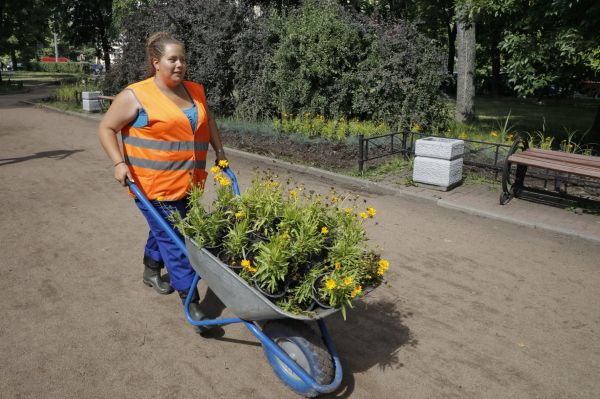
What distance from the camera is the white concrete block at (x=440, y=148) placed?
689 cm

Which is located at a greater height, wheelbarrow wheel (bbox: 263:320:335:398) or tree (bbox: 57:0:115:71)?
tree (bbox: 57:0:115:71)

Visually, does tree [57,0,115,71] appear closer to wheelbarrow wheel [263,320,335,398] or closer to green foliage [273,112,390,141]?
green foliage [273,112,390,141]

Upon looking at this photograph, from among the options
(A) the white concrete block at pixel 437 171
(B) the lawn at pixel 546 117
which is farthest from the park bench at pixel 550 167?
(B) the lawn at pixel 546 117

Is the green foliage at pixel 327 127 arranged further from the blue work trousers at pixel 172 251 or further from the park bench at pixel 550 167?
the blue work trousers at pixel 172 251

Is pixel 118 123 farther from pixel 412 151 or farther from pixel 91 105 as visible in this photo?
pixel 91 105

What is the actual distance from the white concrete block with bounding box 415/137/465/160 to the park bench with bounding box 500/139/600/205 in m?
0.81

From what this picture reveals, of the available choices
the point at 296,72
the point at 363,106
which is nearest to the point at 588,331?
the point at 363,106

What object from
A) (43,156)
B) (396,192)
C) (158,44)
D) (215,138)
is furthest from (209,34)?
(158,44)

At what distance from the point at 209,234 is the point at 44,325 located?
1.73 meters

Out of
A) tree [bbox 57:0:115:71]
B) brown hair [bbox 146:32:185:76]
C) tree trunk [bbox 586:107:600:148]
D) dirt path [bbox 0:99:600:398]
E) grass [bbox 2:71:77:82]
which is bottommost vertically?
dirt path [bbox 0:99:600:398]

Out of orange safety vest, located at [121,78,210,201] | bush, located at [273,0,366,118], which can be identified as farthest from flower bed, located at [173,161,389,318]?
bush, located at [273,0,366,118]

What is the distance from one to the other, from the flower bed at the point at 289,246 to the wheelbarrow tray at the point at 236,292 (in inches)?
A: 1.9

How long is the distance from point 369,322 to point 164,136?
200 cm

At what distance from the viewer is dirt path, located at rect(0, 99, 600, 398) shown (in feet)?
9.61
